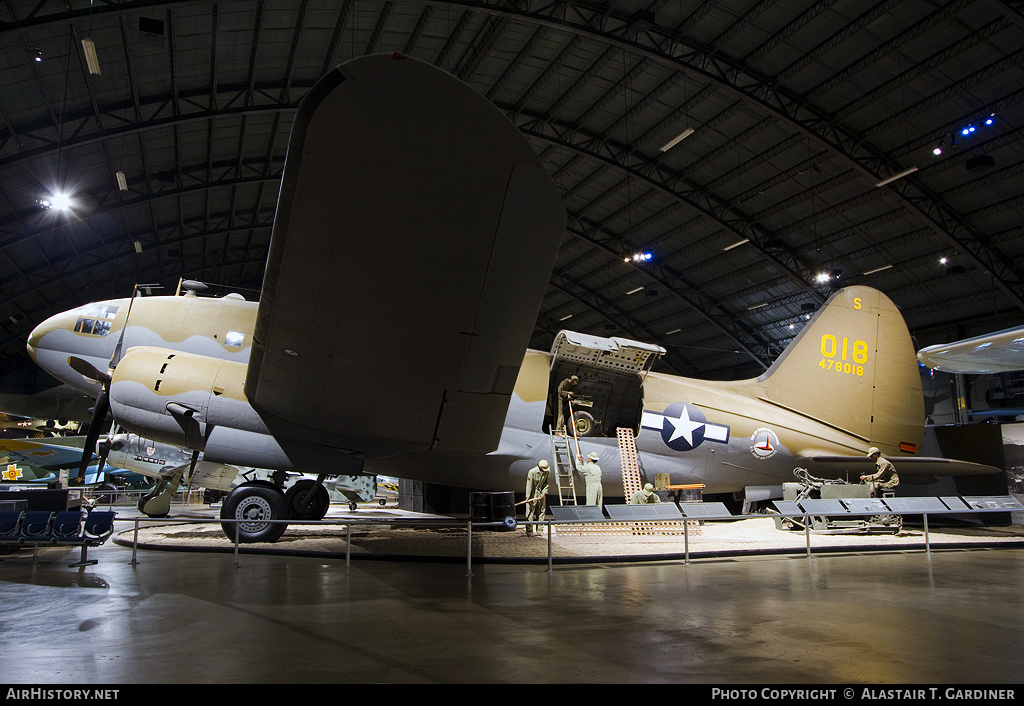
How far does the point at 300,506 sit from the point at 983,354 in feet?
56.7

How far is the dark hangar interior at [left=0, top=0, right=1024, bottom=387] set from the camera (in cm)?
1895

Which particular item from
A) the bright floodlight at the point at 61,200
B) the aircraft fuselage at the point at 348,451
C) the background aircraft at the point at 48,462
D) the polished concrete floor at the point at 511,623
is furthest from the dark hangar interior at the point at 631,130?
the polished concrete floor at the point at 511,623

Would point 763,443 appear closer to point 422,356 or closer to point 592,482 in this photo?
point 592,482

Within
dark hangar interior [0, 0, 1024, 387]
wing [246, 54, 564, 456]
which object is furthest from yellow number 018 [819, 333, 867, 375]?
dark hangar interior [0, 0, 1024, 387]

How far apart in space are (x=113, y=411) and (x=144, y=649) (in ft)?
24.8

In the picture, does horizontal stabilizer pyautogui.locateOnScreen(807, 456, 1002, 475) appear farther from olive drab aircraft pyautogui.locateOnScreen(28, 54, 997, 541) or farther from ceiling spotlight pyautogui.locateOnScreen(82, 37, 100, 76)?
ceiling spotlight pyautogui.locateOnScreen(82, 37, 100, 76)

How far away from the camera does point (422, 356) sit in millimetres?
7234

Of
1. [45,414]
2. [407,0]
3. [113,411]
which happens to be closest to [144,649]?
[113,411]

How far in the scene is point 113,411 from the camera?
34.1 ft

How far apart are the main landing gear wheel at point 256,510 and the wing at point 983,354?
16.9 meters

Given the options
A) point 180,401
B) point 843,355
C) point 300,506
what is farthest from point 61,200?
point 843,355

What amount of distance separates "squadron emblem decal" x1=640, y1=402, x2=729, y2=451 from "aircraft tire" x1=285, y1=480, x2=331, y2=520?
6.66 meters

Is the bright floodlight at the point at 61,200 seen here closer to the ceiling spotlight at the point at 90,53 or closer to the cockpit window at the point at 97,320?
the ceiling spotlight at the point at 90,53

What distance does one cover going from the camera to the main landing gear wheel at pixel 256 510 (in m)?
10.3
